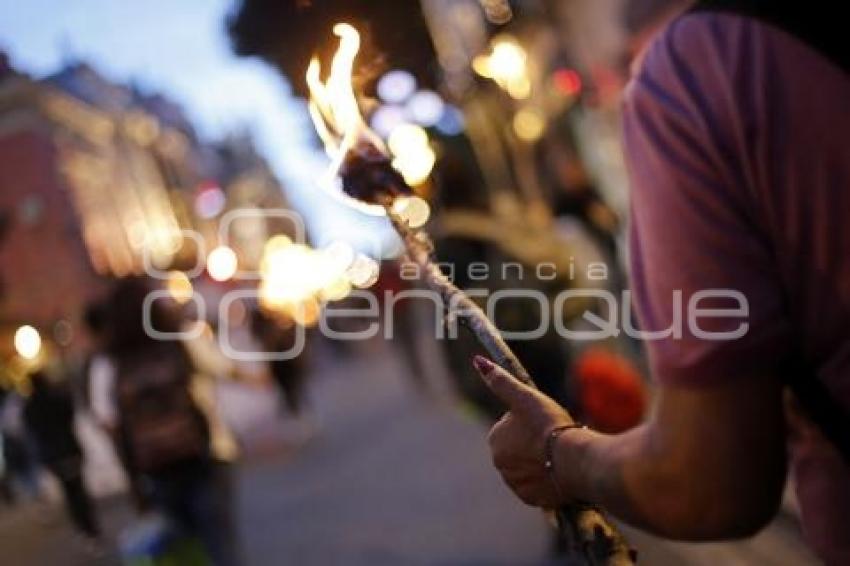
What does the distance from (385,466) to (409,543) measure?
3239 mm

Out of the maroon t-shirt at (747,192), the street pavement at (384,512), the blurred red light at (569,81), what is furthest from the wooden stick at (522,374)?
the blurred red light at (569,81)

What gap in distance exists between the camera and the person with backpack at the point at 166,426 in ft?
19.4

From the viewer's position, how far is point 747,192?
1.30m

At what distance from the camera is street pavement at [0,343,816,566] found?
6508mm

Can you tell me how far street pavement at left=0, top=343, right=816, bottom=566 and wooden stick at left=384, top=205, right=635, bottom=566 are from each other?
12.4 feet

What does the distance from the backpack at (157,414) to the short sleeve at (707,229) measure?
4.94m

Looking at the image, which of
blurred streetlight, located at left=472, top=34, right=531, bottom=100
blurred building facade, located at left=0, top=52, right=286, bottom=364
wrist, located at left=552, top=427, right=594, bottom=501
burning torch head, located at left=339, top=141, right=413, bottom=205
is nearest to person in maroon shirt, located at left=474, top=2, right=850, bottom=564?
wrist, located at left=552, top=427, right=594, bottom=501

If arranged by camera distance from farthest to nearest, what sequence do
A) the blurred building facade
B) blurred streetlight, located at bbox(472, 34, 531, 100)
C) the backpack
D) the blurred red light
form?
the blurred building facade → the blurred red light → blurred streetlight, located at bbox(472, 34, 531, 100) → the backpack

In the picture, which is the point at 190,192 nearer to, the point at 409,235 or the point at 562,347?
the point at 562,347

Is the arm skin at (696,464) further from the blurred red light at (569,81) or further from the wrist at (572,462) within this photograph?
the blurred red light at (569,81)

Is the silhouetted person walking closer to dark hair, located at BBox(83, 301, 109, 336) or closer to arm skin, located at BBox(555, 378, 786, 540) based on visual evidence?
dark hair, located at BBox(83, 301, 109, 336)

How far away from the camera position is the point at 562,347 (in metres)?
7.00

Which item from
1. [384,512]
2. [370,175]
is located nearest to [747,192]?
[370,175]

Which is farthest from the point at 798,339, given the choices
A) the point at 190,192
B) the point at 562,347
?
the point at 190,192
